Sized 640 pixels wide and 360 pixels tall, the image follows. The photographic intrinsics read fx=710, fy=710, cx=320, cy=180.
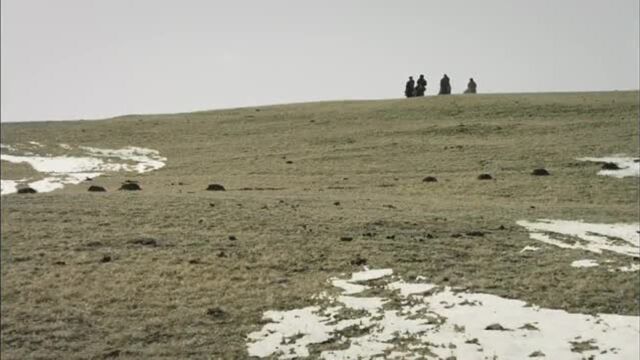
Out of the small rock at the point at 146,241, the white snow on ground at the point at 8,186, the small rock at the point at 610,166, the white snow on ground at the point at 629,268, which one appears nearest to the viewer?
the white snow on ground at the point at 629,268

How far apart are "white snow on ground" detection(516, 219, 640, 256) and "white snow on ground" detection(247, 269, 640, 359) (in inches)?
193

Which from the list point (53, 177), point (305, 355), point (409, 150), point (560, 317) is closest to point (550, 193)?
point (409, 150)

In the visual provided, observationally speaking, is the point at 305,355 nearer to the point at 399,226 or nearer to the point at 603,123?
the point at 399,226

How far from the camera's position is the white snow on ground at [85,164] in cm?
2806

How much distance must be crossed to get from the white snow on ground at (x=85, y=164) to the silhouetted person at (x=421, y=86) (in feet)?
89.4

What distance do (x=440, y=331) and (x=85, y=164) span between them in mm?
25971

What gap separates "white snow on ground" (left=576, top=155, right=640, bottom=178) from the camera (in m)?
28.5

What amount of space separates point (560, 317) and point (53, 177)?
75.3ft

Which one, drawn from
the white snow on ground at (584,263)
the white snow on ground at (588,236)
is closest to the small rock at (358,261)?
the white snow on ground at (588,236)

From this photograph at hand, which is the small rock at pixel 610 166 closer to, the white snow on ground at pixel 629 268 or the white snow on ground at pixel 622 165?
the white snow on ground at pixel 622 165

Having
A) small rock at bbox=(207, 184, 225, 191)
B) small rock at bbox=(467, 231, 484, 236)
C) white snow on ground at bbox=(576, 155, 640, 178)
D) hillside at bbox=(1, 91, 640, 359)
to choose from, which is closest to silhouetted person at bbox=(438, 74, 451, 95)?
hillside at bbox=(1, 91, 640, 359)

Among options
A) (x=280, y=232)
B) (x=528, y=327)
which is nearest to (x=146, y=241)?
(x=280, y=232)

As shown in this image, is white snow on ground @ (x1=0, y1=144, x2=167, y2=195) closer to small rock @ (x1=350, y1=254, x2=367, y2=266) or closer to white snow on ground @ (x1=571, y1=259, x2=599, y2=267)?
small rock @ (x1=350, y1=254, x2=367, y2=266)

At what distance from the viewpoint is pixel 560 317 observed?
12.1m
